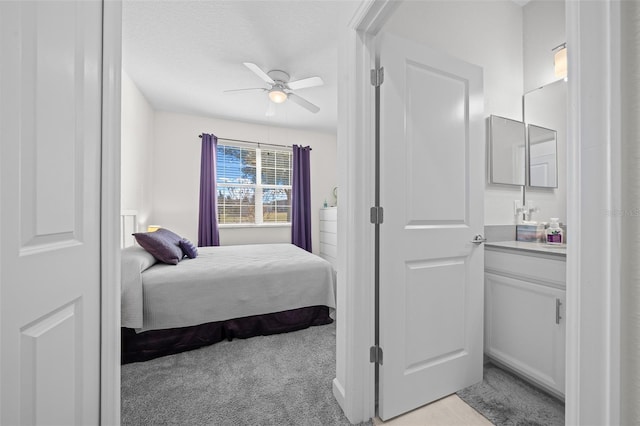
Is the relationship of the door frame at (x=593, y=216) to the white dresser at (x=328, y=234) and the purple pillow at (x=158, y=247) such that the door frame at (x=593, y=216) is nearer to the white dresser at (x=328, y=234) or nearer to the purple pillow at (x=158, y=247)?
the purple pillow at (x=158, y=247)

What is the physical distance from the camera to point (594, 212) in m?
0.45

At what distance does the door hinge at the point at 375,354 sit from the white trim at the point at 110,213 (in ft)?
3.66

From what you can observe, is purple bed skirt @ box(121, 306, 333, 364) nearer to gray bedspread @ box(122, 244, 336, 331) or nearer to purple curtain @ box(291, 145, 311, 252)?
gray bedspread @ box(122, 244, 336, 331)

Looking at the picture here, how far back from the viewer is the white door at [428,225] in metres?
1.35

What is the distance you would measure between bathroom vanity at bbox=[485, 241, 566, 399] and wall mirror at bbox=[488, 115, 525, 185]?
1.91 feet

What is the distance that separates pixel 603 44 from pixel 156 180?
4.69 metres

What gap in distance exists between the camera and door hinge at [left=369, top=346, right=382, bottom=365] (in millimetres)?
1366

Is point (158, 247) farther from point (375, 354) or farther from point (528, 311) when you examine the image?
point (528, 311)

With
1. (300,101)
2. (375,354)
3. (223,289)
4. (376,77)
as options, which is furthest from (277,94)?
(375,354)

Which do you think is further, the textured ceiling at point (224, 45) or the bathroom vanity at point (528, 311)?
the textured ceiling at point (224, 45)

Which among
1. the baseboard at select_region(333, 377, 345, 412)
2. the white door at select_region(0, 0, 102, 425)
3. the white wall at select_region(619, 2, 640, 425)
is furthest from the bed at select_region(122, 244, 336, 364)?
the white wall at select_region(619, 2, 640, 425)

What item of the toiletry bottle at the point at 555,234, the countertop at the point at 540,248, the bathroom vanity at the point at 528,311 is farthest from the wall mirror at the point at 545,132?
the bathroom vanity at the point at 528,311

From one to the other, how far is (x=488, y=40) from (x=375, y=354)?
2347mm

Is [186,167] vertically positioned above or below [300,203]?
above
